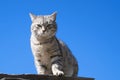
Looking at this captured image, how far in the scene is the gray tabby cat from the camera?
656 centimetres

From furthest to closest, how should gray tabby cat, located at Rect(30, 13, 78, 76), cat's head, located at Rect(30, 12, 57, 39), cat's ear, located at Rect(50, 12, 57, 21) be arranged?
1. cat's ear, located at Rect(50, 12, 57, 21)
2. cat's head, located at Rect(30, 12, 57, 39)
3. gray tabby cat, located at Rect(30, 13, 78, 76)

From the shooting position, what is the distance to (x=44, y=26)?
684 centimetres

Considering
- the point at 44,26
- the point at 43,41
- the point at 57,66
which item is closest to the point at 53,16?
the point at 44,26

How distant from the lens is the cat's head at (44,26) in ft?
22.0

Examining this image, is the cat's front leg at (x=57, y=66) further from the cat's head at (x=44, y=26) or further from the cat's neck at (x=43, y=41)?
the cat's head at (x=44, y=26)

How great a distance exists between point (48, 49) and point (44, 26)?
1.69ft

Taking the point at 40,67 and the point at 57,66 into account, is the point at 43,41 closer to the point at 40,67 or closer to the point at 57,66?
the point at 40,67

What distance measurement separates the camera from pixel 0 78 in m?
4.28

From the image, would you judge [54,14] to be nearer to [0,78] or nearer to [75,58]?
[75,58]

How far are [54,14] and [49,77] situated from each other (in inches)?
103

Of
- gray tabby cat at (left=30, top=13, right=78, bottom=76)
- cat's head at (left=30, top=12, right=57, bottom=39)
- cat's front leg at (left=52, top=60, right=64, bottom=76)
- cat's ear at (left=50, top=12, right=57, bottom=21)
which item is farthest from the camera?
cat's ear at (left=50, top=12, right=57, bottom=21)

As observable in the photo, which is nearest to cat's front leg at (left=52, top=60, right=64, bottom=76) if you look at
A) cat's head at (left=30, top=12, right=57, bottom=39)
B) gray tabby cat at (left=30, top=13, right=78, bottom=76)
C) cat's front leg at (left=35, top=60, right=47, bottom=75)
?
gray tabby cat at (left=30, top=13, right=78, bottom=76)

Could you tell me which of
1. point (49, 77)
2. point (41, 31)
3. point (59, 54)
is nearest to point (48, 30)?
point (41, 31)

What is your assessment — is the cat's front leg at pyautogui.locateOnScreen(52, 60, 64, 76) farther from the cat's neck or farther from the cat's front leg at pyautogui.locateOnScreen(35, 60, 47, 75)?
the cat's neck
